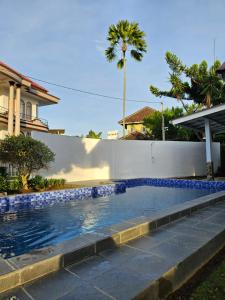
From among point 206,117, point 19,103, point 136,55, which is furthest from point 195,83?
point 19,103

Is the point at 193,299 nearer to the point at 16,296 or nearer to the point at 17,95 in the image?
the point at 16,296

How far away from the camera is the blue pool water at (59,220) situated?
5.04m

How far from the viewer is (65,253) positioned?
3186 millimetres

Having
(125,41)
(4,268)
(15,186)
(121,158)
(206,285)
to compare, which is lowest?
(206,285)

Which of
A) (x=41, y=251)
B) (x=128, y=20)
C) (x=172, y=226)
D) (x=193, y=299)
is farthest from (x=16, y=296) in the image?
(x=128, y=20)

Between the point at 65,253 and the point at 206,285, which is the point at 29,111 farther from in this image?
the point at 206,285

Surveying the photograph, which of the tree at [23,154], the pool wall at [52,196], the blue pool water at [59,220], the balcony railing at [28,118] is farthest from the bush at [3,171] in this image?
the balcony railing at [28,118]

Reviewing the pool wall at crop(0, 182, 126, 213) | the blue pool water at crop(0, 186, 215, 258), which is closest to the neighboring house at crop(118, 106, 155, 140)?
the pool wall at crop(0, 182, 126, 213)

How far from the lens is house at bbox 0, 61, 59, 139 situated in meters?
16.5

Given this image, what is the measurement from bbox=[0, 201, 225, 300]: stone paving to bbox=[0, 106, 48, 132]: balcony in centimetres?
1638

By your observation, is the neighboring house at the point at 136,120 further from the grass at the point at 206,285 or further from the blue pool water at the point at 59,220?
the grass at the point at 206,285

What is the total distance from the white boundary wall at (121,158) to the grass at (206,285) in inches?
428

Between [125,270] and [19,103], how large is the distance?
16707 mm

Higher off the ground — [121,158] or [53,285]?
[121,158]
